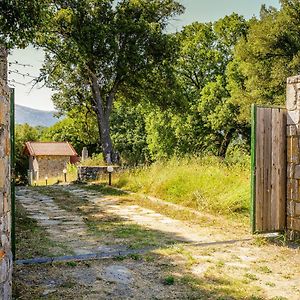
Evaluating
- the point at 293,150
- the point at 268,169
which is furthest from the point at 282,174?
the point at 293,150

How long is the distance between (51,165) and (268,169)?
31.0 metres

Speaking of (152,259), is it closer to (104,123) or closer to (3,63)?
(3,63)

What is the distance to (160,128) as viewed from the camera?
102 ft

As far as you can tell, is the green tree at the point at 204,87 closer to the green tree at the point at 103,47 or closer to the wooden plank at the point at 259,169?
the green tree at the point at 103,47

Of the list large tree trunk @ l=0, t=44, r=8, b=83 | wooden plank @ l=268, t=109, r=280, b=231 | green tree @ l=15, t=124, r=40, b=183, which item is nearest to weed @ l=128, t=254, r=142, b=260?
wooden plank @ l=268, t=109, r=280, b=231

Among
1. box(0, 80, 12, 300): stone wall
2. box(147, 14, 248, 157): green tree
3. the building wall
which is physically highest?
box(147, 14, 248, 157): green tree

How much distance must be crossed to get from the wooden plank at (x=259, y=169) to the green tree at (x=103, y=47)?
13169 mm

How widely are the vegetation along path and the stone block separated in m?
1.32

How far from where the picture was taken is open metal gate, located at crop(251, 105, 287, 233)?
246 inches

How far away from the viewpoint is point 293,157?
20.6 feet

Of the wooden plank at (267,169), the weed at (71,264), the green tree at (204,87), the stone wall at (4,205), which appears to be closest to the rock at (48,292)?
the stone wall at (4,205)

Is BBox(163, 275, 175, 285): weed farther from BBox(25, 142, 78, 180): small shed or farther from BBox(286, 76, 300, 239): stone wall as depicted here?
BBox(25, 142, 78, 180): small shed

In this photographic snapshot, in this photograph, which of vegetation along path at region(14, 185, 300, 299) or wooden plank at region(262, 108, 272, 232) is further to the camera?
wooden plank at region(262, 108, 272, 232)

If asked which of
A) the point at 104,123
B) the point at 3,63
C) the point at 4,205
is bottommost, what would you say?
the point at 4,205
